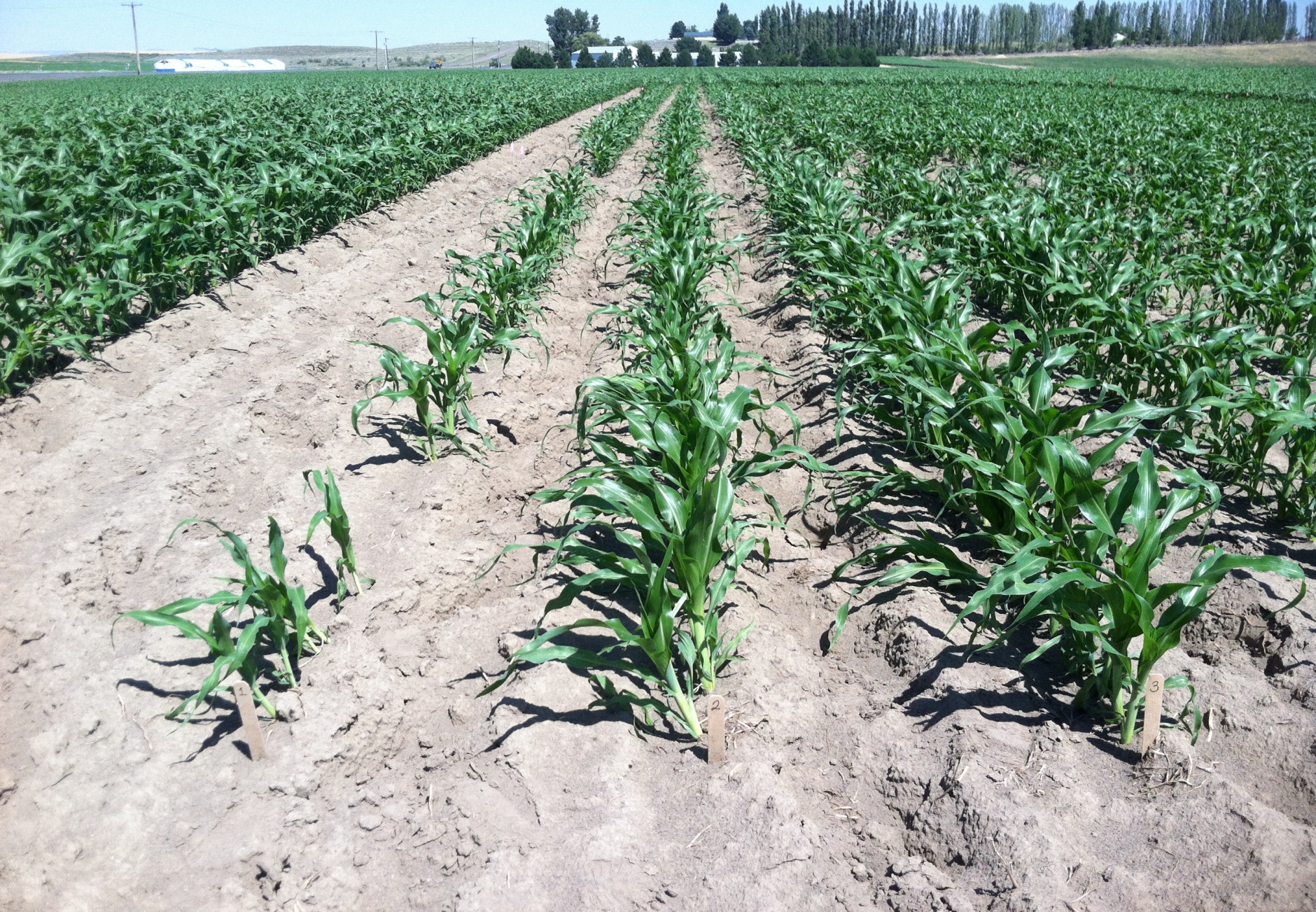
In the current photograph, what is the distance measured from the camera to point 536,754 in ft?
7.43

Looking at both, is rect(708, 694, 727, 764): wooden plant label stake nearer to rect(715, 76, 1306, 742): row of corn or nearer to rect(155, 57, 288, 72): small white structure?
rect(715, 76, 1306, 742): row of corn

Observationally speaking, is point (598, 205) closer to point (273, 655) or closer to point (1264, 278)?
point (1264, 278)

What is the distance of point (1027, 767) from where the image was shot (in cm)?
211

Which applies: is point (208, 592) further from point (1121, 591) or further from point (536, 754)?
point (1121, 591)

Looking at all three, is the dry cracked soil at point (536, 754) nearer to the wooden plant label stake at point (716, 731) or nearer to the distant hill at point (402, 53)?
the wooden plant label stake at point (716, 731)

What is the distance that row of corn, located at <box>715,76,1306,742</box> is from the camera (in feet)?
7.12

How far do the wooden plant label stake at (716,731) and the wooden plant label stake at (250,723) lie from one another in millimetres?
1175

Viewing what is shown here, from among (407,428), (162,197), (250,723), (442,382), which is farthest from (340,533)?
(162,197)

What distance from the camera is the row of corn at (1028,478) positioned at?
7.12 ft

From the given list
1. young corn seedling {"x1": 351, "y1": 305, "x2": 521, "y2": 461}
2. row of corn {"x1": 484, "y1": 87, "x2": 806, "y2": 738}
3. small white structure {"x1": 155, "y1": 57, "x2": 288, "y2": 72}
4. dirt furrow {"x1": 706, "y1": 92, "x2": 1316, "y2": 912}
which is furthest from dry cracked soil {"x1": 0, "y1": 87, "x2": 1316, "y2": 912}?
small white structure {"x1": 155, "y1": 57, "x2": 288, "y2": 72}

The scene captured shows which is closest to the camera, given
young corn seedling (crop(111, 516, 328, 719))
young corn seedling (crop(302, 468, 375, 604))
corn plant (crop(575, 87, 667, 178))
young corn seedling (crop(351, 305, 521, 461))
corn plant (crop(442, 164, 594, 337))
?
young corn seedling (crop(111, 516, 328, 719))

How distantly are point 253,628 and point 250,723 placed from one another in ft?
0.83

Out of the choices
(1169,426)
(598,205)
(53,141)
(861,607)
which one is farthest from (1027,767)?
(53,141)

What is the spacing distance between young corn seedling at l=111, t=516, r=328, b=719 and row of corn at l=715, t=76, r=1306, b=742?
166cm
